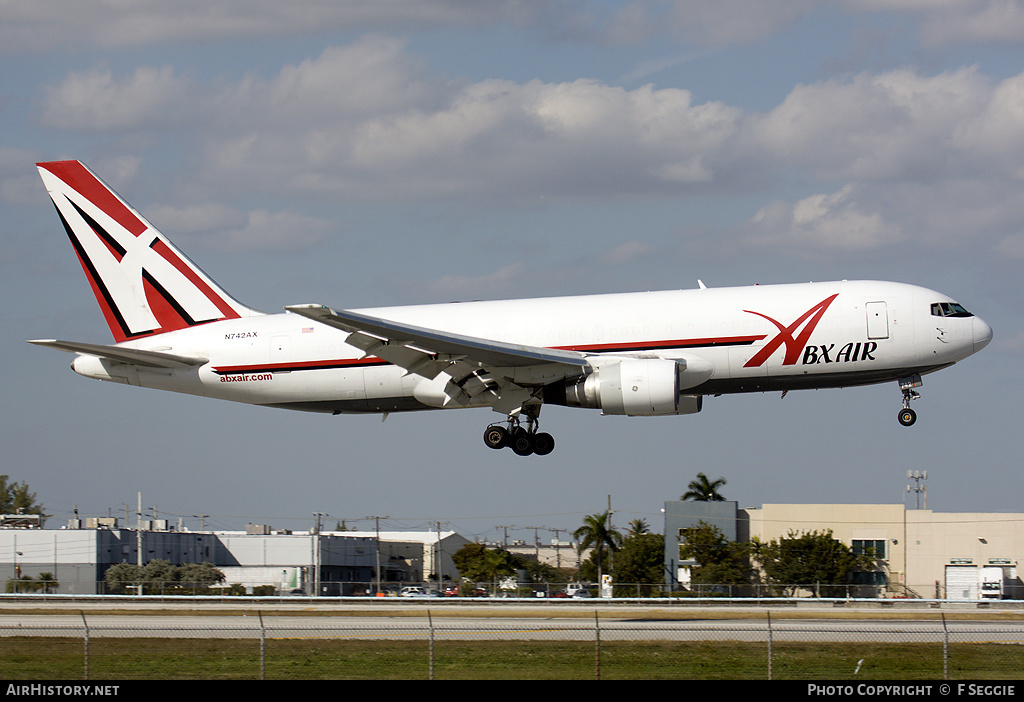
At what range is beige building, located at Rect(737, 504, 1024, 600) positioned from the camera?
7469 cm

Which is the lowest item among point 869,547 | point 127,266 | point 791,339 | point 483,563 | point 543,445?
point 483,563

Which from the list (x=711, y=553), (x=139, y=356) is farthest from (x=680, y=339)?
(x=711, y=553)

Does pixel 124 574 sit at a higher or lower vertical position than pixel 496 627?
lower

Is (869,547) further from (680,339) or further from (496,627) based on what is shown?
(496,627)

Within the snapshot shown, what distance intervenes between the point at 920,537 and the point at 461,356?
55.3m

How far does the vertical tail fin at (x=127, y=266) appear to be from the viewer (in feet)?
140

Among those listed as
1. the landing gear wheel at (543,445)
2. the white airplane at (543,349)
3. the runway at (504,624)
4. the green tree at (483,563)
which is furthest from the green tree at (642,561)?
the white airplane at (543,349)

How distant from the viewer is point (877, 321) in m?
35.8

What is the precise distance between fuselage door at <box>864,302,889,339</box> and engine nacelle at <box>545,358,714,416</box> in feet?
17.2

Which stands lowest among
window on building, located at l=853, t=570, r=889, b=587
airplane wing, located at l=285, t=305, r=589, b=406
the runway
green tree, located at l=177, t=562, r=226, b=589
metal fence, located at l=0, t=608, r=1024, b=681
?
window on building, located at l=853, t=570, r=889, b=587

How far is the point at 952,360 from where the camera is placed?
120ft

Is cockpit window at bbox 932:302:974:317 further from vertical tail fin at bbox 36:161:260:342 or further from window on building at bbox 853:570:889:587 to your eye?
window on building at bbox 853:570:889:587

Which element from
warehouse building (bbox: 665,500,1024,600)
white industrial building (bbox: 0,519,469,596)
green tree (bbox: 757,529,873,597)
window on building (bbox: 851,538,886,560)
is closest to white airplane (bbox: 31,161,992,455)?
white industrial building (bbox: 0,519,469,596)
